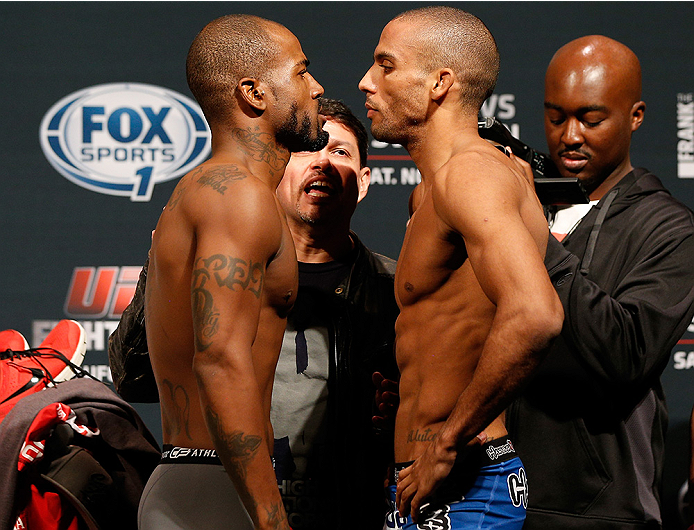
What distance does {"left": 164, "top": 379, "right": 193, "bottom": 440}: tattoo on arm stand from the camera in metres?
1.33

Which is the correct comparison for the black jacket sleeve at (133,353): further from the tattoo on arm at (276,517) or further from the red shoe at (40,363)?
the tattoo on arm at (276,517)

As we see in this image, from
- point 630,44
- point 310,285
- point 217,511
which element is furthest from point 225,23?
point 630,44

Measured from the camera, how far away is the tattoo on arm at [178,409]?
A: 52.3 inches

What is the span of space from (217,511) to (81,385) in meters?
Result: 0.84

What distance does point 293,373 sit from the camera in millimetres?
1882

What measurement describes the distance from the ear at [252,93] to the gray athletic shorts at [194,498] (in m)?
0.63

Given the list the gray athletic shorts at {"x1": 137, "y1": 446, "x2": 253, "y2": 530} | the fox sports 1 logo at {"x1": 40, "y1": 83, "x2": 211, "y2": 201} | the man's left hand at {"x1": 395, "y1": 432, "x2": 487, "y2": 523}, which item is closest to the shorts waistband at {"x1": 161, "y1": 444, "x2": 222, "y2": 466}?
the gray athletic shorts at {"x1": 137, "y1": 446, "x2": 253, "y2": 530}

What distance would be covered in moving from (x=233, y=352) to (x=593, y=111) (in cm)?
117

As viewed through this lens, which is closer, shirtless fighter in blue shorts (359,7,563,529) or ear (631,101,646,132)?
shirtless fighter in blue shorts (359,7,563,529)

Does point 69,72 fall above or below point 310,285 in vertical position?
above

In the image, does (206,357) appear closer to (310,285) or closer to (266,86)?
(266,86)

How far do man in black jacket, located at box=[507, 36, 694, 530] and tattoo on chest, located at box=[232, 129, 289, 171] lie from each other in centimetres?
56

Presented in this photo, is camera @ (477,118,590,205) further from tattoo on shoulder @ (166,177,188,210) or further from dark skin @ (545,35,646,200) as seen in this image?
tattoo on shoulder @ (166,177,188,210)

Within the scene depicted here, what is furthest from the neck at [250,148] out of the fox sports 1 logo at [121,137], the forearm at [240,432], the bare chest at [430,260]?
the fox sports 1 logo at [121,137]
